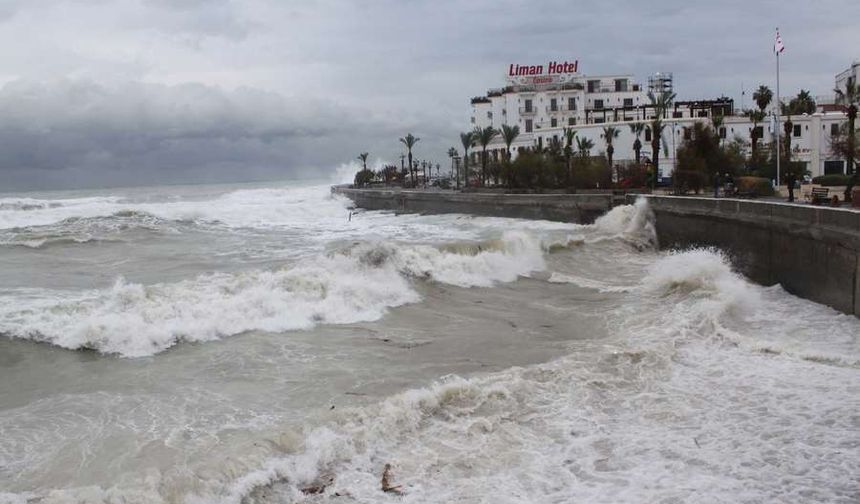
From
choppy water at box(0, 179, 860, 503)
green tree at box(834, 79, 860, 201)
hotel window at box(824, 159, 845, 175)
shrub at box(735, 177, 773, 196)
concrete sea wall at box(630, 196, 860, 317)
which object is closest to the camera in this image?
choppy water at box(0, 179, 860, 503)

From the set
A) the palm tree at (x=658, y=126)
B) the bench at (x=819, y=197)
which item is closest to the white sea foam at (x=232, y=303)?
the bench at (x=819, y=197)

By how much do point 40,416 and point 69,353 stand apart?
127 inches

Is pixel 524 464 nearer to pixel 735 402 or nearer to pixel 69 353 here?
pixel 735 402

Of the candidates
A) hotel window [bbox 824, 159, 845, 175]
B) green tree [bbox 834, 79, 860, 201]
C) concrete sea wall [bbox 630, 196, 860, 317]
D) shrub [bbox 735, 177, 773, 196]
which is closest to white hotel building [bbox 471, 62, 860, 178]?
hotel window [bbox 824, 159, 845, 175]

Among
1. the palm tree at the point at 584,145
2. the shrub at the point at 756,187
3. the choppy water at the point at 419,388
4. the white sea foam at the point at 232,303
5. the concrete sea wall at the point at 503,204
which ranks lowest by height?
the choppy water at the point at 419,388

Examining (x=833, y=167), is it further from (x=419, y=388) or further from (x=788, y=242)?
(x=419, y=388)

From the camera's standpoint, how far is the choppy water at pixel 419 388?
6.63 metres

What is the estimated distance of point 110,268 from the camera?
22734 millimetres

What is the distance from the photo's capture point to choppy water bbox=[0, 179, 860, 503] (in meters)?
6.63

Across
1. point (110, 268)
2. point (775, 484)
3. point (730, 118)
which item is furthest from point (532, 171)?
point (775, 484)

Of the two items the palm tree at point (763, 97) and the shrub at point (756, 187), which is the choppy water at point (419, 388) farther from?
the palm tree at point (763, 97)

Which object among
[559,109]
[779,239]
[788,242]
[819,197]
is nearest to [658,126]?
[819,197]

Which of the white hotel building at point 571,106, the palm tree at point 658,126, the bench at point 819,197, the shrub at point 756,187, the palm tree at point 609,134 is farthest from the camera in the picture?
the white hotel building at point 571,106

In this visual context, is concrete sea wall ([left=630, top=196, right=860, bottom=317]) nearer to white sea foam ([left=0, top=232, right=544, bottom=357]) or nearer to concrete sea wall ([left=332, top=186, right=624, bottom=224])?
white sea foam ([left=0, top=232, right=544, bottom=357])
